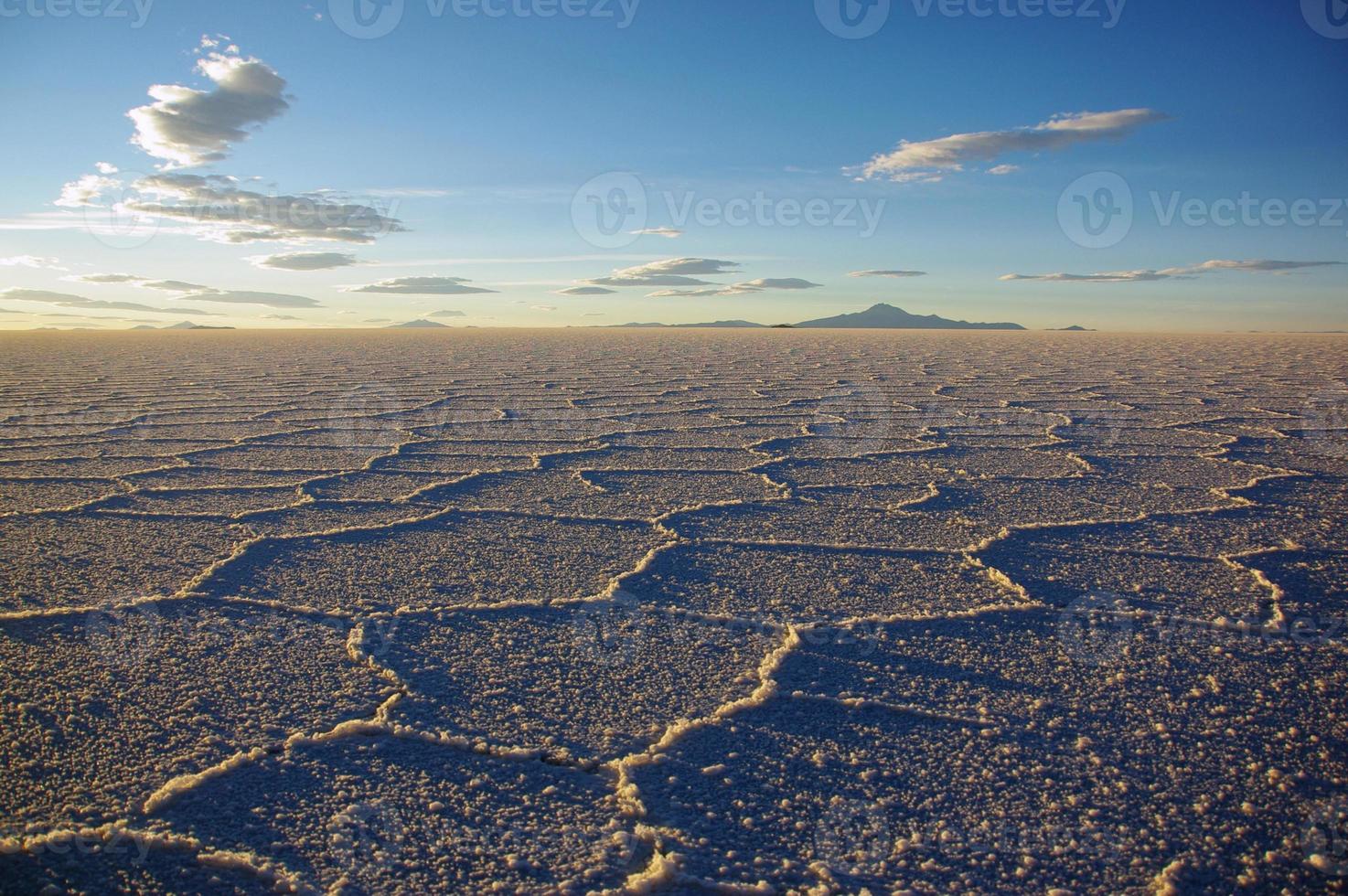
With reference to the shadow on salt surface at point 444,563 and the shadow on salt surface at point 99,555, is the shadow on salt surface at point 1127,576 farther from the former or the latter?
the shadow on salt surface at point 99,555

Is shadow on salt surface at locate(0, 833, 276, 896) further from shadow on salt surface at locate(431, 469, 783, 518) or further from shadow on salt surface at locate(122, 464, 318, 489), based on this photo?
shadow on salt surface at locate(122, 464, 318, 489)

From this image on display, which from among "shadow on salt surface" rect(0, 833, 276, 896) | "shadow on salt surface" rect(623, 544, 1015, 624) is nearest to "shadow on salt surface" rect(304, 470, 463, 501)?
"shadow on salt surface" rect(623, 544, 1015, 624)

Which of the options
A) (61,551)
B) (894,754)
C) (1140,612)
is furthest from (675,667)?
(61,551)

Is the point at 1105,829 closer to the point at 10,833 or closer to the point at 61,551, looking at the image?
the point at 10,833

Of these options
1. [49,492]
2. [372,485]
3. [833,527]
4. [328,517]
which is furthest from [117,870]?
[49,492]

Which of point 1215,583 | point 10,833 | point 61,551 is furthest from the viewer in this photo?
point 61,551

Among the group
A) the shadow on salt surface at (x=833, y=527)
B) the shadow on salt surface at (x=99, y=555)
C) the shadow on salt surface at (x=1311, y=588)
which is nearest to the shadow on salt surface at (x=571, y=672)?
the shadow on salt surface at (x=833, y=527)
